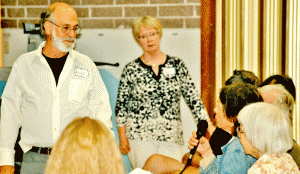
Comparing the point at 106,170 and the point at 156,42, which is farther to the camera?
the point at 156,42

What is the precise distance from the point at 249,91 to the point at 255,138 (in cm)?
40

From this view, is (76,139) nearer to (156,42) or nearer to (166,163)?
(166,163)

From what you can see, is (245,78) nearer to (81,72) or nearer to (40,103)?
(81,72)

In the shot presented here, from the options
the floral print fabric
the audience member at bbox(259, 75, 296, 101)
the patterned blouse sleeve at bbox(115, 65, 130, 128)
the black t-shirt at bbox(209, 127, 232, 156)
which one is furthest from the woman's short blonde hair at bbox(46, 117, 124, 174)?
the patterned blouse sleeve at bbox(115, 65, 130, 128)

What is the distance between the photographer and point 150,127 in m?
2.57

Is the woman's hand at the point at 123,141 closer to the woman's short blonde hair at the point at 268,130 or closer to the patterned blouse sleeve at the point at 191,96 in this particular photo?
the patterned blouse sleeve at the point at 191,96

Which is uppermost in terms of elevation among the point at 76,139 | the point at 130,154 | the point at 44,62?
the point at 44,62

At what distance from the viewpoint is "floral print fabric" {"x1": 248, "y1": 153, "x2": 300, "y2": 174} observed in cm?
138

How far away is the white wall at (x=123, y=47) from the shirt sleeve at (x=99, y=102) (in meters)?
0.98

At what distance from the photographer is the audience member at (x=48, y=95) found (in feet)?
6.79

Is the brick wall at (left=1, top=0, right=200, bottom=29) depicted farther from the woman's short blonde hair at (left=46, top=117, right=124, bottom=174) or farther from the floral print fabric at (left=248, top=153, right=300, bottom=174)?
the woman's short blonde hair at (left=46, top=117, right=124, bottom=174)

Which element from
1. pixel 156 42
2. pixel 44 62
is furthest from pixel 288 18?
pixel 44 62

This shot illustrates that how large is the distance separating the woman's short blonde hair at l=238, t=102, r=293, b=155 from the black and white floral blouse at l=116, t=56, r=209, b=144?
111 cm

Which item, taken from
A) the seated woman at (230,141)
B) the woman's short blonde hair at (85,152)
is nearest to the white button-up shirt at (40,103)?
the seated woman at (230,141)
